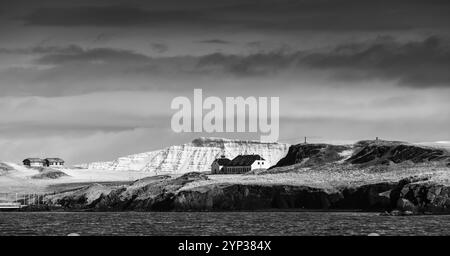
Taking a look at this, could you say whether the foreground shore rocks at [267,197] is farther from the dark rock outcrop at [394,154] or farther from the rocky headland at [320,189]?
the dark rock outcrop at [394,154]

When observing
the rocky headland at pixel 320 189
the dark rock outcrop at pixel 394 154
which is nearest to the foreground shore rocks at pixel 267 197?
the rocky headland at pixel 320 189

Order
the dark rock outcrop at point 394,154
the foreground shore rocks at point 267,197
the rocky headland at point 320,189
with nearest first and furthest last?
the foreground shore rocks at point 267,197, the rocky headland at point 320,189, the dark rock outcrop at point 394,154

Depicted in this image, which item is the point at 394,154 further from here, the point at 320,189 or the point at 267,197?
the point at 267,197

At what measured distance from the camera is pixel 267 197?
15712cm

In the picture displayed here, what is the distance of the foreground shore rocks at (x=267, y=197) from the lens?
131 metres

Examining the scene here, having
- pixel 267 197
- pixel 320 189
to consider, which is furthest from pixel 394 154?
pixel 267 197

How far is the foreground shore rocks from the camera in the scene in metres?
131

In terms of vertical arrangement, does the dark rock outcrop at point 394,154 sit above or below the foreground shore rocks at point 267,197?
above

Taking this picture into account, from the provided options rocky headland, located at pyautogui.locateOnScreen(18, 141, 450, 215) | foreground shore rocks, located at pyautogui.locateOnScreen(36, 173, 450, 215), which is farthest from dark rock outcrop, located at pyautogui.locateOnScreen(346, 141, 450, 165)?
foreground shore rocks, located at pyautogui.locateOnScreen(36, 173, 450, 215)

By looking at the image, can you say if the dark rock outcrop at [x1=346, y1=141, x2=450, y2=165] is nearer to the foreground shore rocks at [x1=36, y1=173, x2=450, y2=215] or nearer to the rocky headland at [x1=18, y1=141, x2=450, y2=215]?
the rocky headland at [x1=18, y1=141, x2=450, y2=215]
